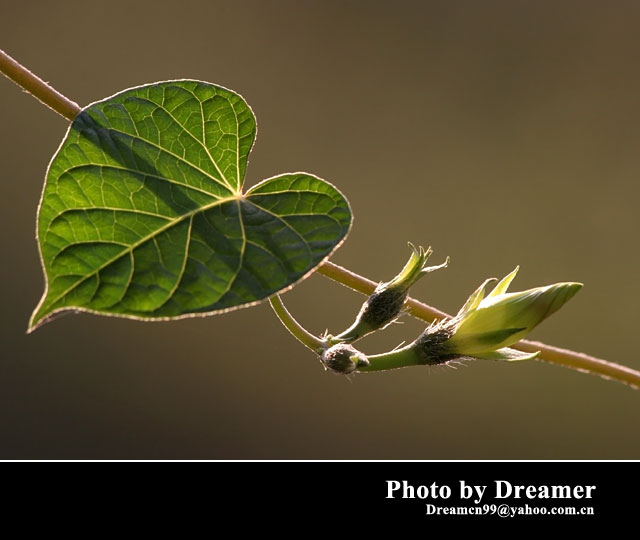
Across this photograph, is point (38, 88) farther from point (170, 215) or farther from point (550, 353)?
point (550, 353)

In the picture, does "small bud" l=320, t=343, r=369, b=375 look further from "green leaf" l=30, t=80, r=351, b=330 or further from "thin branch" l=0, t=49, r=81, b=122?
"thin branch" l=0, t=49, r=81, b=122

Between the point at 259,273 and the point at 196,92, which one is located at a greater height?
the point at 196,92

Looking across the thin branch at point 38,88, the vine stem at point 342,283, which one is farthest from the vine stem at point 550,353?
the thin branch at point 38,88

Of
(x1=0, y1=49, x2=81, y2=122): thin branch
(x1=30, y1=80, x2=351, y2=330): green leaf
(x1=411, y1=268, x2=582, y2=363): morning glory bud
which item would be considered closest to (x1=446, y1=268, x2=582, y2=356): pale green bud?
(x1=411, y1=268, x2=582, y2=363): morning glory bud

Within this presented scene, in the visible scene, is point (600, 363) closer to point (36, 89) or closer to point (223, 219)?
point (223, 219)

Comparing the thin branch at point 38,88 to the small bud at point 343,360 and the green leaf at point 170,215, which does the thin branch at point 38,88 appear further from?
the small bud at point 343,360

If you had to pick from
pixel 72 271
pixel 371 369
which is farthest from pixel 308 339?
pixel 72 271
